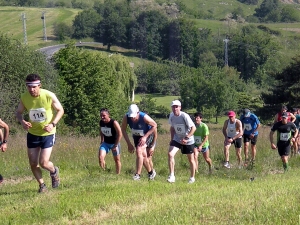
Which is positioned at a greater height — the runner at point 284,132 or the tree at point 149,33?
the runner at point 284,132

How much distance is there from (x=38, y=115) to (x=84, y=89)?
38013 millimetres

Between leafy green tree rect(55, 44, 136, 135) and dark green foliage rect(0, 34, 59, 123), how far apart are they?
90.1 inches

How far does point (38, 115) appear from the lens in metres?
9.38

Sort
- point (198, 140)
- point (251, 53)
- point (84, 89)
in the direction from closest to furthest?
point (198, 140)
point (84, 89)
point (251, 53)

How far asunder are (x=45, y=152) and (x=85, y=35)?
128992mm

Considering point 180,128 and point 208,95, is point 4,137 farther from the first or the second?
point 208,95

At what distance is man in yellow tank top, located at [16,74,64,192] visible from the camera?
30.3ft

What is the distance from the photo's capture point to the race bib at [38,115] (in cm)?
934

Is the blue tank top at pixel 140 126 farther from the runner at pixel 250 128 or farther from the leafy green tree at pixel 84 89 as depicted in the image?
the leafy green tree at pixel 84 89

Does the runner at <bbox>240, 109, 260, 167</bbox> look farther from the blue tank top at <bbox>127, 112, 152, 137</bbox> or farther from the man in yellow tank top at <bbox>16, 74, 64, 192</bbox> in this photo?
the man in yellow tank top at <bbox>16, 74, 64, 192</bbox>

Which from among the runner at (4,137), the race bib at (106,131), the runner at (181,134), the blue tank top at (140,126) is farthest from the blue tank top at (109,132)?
the runner at (4,137)

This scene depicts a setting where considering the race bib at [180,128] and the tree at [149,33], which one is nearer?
the race bib at [180,128]

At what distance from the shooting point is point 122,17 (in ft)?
460

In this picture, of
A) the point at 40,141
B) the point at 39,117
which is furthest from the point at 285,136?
the point at 39,117
